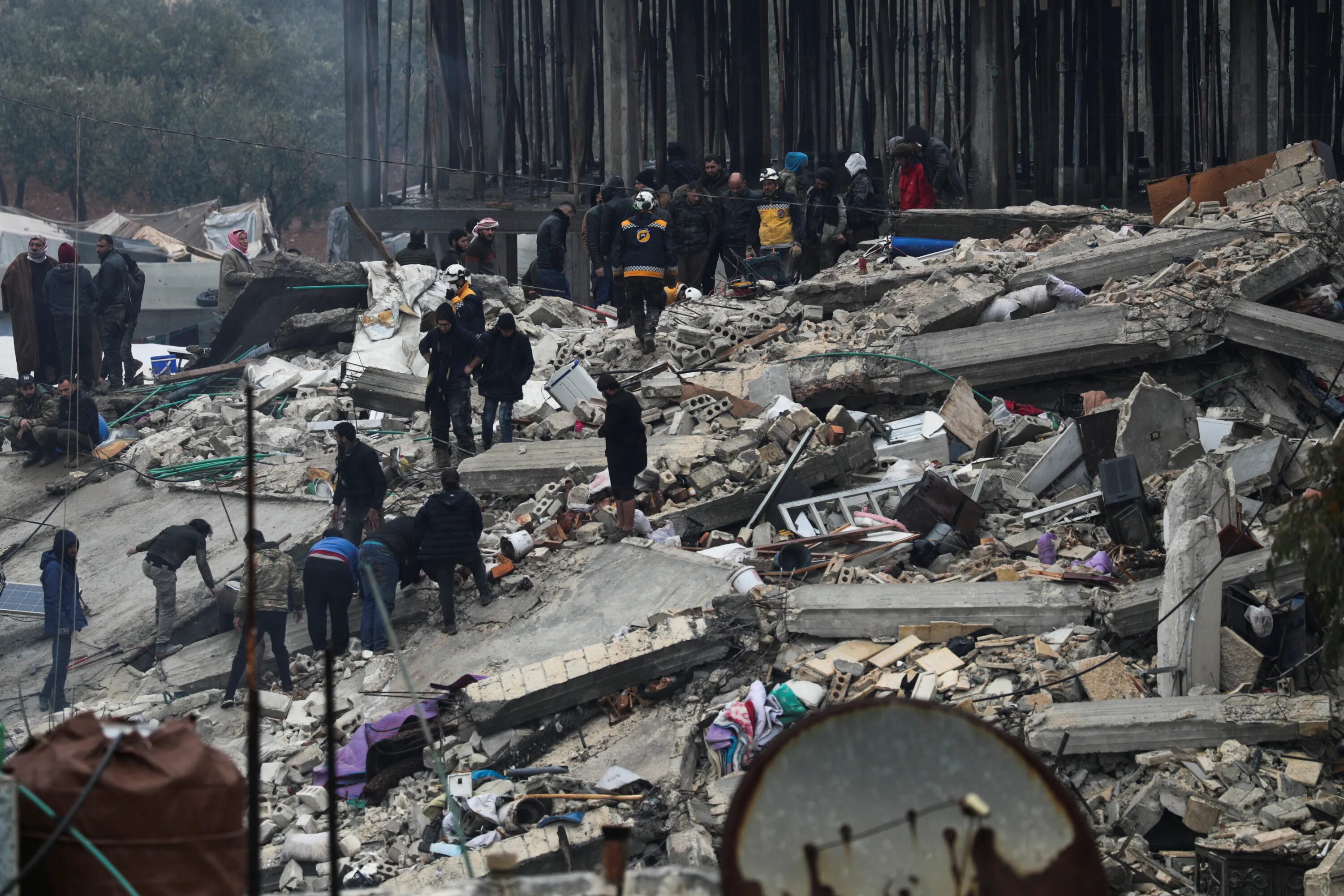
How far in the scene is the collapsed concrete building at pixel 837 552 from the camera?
27.7 feet

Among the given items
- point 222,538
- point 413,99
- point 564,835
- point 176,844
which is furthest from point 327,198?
point 176,844

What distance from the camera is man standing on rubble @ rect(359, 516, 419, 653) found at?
1114cm

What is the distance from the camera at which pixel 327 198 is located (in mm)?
41125

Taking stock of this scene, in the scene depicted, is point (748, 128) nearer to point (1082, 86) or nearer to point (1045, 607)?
point (1082, 86)

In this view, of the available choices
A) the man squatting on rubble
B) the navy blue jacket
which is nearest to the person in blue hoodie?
the navy blue jacket

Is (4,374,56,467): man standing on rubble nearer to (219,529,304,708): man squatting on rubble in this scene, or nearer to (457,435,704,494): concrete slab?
(457,435,704,494): concrete slab

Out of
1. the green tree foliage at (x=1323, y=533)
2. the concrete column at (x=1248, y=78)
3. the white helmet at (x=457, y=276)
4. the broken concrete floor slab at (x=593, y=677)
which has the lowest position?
the broken concrete floor slab at (x=593, y=677)

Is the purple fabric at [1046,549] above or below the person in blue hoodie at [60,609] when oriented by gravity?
above

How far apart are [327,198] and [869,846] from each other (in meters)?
39.5

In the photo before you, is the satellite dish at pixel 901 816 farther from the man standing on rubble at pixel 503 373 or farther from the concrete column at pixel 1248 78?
the concrete column at pixel 1248 78

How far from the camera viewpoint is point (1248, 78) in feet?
59.4

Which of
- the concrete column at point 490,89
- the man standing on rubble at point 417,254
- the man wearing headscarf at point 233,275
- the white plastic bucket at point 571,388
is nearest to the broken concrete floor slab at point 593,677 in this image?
the white plastic bucket at point 571,388

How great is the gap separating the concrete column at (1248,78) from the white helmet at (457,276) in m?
9.34

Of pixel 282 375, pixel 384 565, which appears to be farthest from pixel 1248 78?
pixel 384 565
